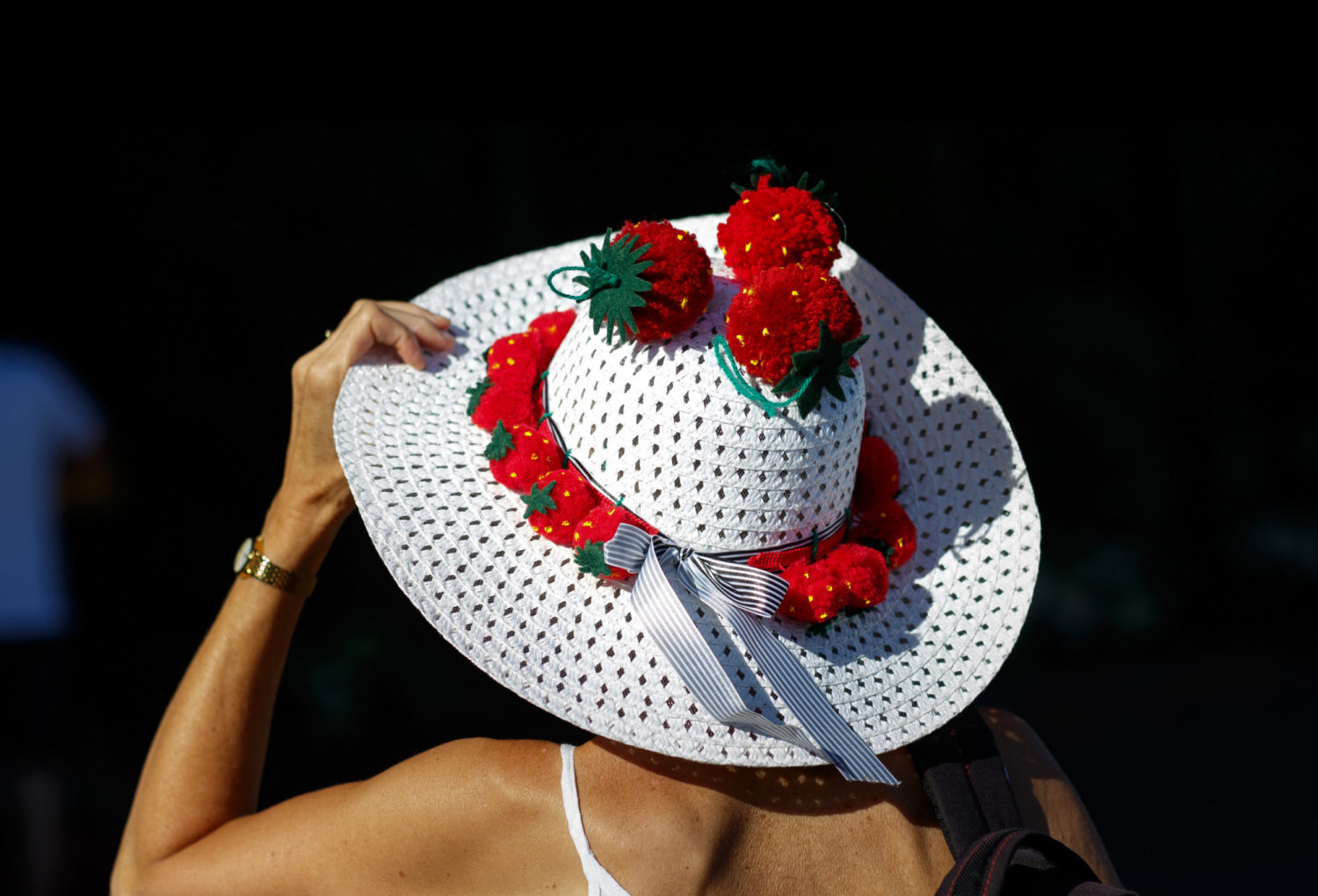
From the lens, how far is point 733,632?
1486 millimetres

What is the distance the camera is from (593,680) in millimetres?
1444

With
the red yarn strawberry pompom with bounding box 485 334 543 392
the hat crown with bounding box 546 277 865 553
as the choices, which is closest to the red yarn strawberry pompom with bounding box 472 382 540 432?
the red yarn strawberry pompom with bounding box 485 334 543 392

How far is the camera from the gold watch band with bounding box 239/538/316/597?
5.82 feet

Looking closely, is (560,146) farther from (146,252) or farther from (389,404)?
(389,404)

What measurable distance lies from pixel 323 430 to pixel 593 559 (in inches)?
24.4

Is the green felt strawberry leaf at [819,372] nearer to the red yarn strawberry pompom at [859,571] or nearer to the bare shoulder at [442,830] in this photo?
the red yarn strawberry pompom at [859,571]

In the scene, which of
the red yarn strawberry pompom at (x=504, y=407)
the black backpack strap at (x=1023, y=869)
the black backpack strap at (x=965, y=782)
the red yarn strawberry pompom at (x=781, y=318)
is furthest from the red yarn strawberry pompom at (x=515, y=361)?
the black backpack strap at (x=1023, y=869)

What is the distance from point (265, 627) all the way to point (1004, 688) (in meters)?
5.09

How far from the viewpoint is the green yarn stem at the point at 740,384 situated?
4.71 feet

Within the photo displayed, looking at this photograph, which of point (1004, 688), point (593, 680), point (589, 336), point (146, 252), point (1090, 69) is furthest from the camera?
point (1004, 688)

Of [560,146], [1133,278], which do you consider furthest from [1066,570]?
[560,146]

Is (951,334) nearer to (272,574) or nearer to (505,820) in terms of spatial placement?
(272,574)

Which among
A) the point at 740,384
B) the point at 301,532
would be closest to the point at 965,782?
the point at 740,384

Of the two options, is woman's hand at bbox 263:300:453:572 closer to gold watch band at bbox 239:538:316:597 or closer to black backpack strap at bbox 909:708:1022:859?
gold watch band at bbox 239:538:316:597
